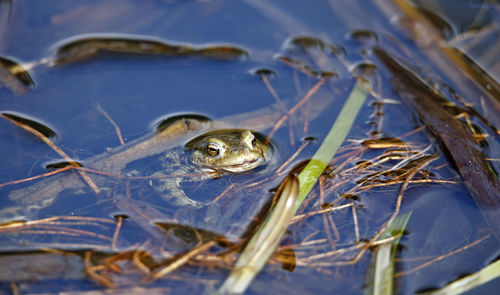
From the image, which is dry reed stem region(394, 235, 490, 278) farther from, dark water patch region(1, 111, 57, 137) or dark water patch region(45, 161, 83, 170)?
dark water patch region(1, 111, 57, 137)

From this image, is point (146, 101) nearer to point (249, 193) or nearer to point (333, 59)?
point (249, 193)

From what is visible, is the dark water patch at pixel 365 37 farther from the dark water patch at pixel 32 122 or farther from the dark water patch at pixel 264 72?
the dark water patch at pixel 32 122

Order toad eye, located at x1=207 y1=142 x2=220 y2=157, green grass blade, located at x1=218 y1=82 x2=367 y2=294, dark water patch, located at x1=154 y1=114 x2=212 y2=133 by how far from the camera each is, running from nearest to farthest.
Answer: green grass blade, located at x1=218 y1=82 x2=367 y2=294 < toad eye, located at x1=207 y1=142 x2=220 y2=157 < dark water patch, located at x1=154 y1=114 x2=212 y2=133

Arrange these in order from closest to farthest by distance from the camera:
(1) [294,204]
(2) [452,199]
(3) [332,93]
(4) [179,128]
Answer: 1. (1) [294,204]
2. (2) [452,199]
3. (4) [179,128]
4. (3) [332,93]

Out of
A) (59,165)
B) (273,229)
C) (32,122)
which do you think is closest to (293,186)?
(273,229)

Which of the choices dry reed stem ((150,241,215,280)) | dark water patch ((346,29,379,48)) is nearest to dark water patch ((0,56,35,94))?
dry reed stem ((150,241,215,280))

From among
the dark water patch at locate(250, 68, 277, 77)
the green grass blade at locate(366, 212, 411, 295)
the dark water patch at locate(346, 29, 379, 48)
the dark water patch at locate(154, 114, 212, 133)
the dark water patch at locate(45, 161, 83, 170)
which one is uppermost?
the dark water patch at locate(346, 29, 379, 48)

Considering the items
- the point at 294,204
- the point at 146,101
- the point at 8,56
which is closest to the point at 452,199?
the point at 294,204

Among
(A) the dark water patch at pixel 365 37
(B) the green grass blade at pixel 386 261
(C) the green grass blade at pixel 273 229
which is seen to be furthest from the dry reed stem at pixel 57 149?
(A) the dark water patch at pixel 365 37
